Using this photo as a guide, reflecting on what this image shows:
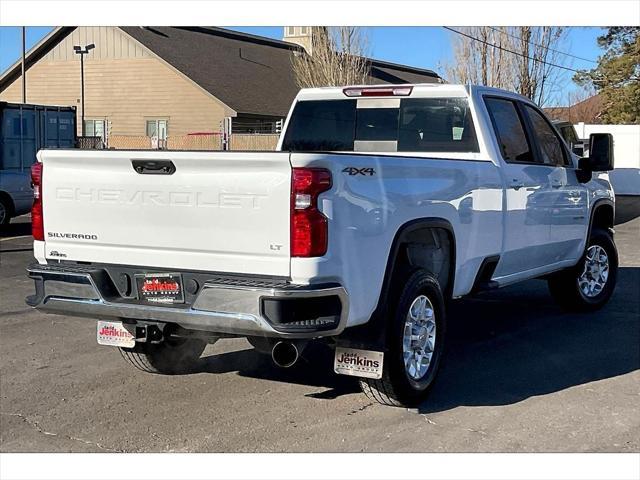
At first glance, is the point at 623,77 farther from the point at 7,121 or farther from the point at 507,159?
the point at 507,159

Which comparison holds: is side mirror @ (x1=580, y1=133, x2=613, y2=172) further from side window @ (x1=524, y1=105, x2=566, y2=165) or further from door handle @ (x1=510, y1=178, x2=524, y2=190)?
door handle @ (x1=510, y1=178, x2=524, y2=190)

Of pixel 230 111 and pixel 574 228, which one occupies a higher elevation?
pixel 230 111

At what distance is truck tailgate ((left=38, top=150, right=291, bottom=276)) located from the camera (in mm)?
→ 4344

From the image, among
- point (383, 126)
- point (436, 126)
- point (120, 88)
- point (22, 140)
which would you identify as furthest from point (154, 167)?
point (120, 88)

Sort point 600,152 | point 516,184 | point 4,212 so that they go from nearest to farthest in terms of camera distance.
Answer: point 516,184 < point 600,152 < point 4,212

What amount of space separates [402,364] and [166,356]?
6.27ft

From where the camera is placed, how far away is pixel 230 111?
31906 mm

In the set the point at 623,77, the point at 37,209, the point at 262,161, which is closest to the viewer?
the point at 262,161

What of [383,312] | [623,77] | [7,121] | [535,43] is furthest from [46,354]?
[623,77]

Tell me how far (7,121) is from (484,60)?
17.6 metres

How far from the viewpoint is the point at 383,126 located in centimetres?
679

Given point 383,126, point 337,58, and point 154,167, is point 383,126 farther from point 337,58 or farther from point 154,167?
point 337,58

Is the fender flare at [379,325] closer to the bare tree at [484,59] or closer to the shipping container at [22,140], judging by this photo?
the shipping container at [22,140]

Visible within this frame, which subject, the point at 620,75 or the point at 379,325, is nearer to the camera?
the point at 379,325
